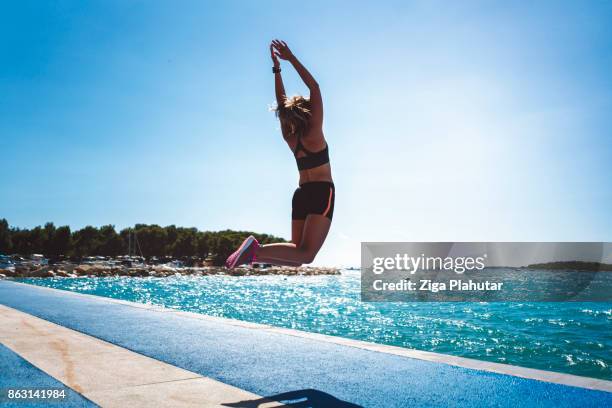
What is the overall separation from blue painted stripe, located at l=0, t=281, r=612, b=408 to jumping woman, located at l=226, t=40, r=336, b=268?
1340 millimetres

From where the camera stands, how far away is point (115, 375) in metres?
4.88

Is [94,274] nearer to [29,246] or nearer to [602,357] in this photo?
[29,246]

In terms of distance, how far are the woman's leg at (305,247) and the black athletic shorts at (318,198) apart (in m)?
0.05

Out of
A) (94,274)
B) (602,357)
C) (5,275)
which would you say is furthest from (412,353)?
(94,274)

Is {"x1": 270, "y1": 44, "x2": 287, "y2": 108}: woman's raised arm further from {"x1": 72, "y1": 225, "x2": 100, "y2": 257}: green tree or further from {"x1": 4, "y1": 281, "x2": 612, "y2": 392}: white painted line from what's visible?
{"x1": 72, "y1": 225, "x2": 100, "y2": 257}: green tree

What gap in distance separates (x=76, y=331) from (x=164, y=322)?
166 cm

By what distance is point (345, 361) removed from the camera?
5.85 m

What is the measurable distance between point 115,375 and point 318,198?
9.54 ft

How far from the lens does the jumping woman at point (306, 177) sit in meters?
3.63

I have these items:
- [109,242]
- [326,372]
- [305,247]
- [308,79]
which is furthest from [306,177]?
[109,242]

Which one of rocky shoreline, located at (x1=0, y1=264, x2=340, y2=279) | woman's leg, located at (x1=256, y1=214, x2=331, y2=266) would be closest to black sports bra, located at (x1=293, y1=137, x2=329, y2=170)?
woman's leg, located at (x1=256, y1=214, x2=331, y2=266)

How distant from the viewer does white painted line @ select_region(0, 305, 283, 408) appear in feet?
13.3

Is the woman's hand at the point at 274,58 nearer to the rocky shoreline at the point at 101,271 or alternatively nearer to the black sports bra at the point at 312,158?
the black sports bra at the point at 312,158

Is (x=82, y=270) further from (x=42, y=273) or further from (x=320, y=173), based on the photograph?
(x=320, y=173)
